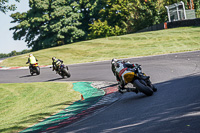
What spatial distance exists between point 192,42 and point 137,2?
26.2m

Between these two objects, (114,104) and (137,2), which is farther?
(137,2)

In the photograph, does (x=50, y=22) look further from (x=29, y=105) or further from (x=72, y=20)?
(x=29, y=105)

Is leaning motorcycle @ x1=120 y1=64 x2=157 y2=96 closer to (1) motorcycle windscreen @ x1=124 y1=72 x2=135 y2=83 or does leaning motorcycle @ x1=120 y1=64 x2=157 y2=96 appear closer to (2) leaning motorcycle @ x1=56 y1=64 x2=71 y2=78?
(1) motorcycle windscreen @ x1=124 y1=72 x2=135 y2=83

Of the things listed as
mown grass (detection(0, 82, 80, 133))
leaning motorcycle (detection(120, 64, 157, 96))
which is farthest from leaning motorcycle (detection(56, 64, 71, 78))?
leaning motorcycle (detection(120, 64, 157, 96))

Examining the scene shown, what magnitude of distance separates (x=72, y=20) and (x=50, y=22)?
4898 mm

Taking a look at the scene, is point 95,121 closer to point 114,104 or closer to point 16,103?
point 114,104

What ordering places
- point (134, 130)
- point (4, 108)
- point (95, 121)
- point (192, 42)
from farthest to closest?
point (192, 42), point (4, 108), point (95, 121), point (134, 130)

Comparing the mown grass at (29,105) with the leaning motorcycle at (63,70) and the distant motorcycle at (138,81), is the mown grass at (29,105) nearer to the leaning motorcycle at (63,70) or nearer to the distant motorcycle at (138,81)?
the distant motorcycle at (138,81)

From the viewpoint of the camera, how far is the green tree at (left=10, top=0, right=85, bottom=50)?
58000 millimetres

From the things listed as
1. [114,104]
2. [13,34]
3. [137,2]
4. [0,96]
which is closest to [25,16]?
[13,34]

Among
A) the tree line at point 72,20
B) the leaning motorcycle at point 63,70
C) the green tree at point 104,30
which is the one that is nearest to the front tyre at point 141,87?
the leaning motorcycle at point 63,70

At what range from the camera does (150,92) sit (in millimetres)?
8305

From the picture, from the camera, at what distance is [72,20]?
61.6 meters

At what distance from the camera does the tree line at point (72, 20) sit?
5475 centimetres
